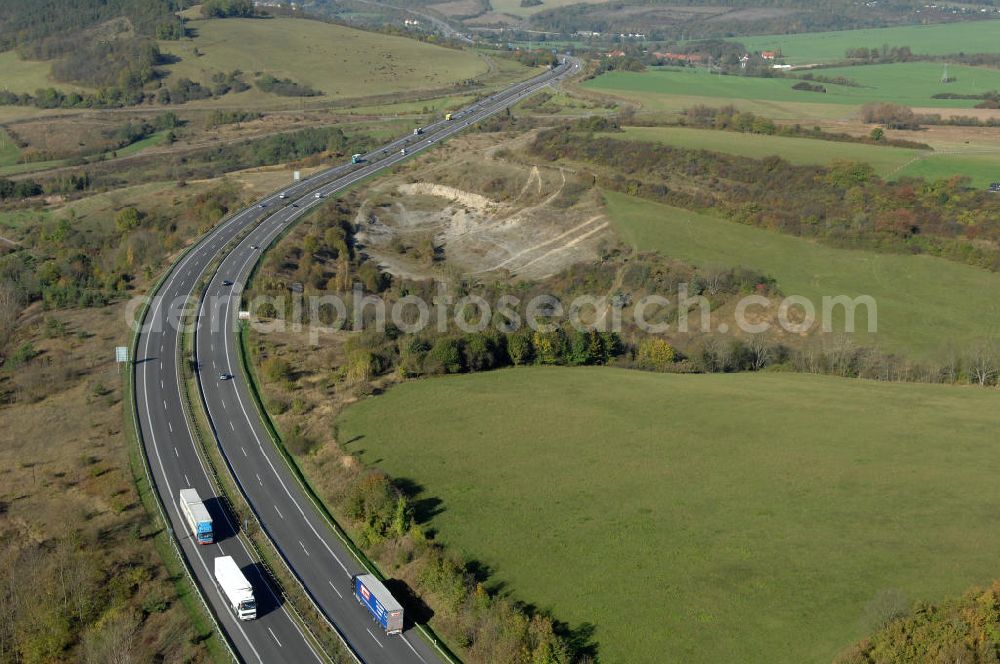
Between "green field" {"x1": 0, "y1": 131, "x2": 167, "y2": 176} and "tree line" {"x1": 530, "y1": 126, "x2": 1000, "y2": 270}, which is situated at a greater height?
"green field" {"x1": 0, "y1": 131, "x2": 167, "y2": 176}

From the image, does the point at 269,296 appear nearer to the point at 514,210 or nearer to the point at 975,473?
the point at 514,210

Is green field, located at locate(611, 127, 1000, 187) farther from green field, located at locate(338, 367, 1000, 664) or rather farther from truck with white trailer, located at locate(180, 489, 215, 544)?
truck with white trailer, located at locate(180, 489, 215, 544)

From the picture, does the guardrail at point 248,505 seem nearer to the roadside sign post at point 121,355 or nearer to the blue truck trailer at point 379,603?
the blue truck trailer at point 379,603

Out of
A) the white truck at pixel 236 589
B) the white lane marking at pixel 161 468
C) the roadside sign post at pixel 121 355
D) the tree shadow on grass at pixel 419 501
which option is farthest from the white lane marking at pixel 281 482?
→ the roadside sign post at pixel 121 355

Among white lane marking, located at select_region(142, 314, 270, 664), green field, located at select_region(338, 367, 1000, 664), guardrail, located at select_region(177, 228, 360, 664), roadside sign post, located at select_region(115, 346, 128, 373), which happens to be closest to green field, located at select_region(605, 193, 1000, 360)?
green field, located at select_region(338, 367, 1000, 664)

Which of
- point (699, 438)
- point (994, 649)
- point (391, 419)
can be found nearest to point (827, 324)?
point (699, 438)

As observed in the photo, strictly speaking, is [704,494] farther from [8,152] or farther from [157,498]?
[8,152]
